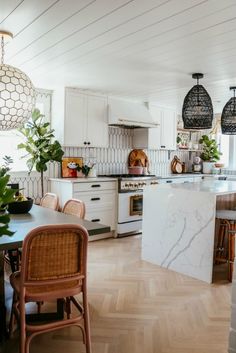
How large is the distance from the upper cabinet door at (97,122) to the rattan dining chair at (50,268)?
10.8ft

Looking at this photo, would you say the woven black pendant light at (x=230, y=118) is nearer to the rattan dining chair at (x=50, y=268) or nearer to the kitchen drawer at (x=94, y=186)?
the kitchen drawer at (x=94, y=186)

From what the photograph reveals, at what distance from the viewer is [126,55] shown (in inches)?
124

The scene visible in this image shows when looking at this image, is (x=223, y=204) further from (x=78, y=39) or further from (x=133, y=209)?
(x=78, y=39)

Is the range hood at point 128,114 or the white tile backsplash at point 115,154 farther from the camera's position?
the white tile backsplash at point 115,154

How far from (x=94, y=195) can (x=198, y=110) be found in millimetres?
2083

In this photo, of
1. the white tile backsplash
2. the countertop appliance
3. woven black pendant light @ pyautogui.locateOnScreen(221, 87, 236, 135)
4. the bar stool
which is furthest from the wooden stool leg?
the white tile backsplash

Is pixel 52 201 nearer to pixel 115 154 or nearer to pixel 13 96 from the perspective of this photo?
pixel 13 96

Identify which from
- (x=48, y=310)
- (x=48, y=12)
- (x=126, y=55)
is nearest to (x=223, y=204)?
(x=126, y=55)

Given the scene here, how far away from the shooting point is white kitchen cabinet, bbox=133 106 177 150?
19.4ft

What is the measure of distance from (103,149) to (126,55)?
258 centimetres

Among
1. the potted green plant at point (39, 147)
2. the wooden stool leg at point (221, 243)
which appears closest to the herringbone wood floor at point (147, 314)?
the wooden stool leg at point (221, 243)

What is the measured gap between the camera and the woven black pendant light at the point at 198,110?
3367 millimetres

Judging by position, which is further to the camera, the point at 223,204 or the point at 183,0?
the point at 223,204

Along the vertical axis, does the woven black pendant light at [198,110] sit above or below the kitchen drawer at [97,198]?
above
